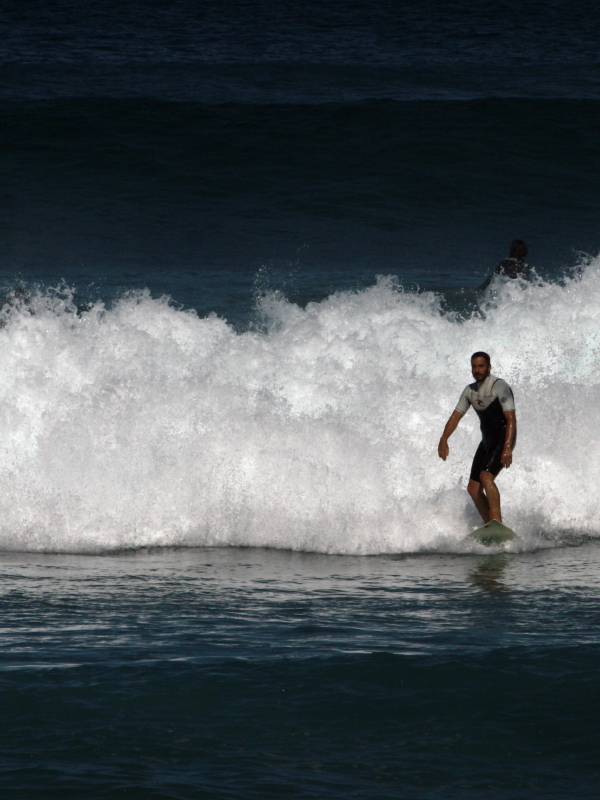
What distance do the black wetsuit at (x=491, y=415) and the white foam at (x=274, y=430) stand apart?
661 mm

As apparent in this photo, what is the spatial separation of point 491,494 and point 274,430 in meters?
2.18

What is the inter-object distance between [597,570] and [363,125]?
1418 cm

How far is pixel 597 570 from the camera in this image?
24.9 ft

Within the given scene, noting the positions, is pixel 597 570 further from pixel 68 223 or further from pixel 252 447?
pixel 68 223

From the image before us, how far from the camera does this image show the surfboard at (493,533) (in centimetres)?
827

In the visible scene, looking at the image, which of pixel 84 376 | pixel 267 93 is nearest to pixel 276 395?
pixel 84 376

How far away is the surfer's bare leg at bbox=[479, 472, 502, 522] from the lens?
8320 millimetres

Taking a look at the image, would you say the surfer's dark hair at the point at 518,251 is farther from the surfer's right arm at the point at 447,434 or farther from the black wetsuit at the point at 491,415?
the surfer's right arm at the point at 447,434

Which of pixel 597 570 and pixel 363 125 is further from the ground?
pixel 363 125

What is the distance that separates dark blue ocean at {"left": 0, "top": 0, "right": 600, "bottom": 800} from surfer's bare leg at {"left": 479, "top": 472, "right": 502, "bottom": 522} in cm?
30

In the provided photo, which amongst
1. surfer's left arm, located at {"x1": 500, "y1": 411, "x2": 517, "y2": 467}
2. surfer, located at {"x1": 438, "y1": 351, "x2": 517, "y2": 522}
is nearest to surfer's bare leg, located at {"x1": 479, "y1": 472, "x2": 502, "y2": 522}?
surfer, located at {"x1": 438, "y1": 351, "x2": 517, "y2": 522}

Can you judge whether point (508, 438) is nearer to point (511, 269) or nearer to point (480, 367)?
point (480, 367)

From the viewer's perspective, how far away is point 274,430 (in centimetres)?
945

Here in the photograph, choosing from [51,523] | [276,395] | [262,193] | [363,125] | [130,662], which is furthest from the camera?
[363,125]
